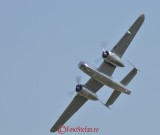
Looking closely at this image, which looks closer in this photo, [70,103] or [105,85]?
[105,85]

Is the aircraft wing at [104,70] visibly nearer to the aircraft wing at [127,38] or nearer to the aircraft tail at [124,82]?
the aircraft wing at [127,38]

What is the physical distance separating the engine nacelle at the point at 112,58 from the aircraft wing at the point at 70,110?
10453mm

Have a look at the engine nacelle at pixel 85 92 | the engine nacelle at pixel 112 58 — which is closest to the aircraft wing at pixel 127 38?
the engine nacelle at pixel 112 58

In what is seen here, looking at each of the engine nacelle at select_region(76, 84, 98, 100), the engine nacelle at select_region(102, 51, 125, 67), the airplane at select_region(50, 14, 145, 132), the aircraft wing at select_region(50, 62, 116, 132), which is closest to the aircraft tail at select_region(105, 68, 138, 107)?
the airplane at select_region(50, 14, 145, 132)

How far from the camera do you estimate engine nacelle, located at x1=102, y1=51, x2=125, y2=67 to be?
3374 inches

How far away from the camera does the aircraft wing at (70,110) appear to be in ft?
309

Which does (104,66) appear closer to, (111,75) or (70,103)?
(111,75)

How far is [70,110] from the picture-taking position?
311 feet

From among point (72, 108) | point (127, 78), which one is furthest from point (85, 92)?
point (72, 108)

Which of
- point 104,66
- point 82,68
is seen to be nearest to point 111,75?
point 104,66

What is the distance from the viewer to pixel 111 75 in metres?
90.1

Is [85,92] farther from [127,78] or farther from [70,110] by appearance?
[70,110]

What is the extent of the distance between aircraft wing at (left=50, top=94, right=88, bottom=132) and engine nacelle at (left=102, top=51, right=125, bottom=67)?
10.5 meters

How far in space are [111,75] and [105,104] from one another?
4405mm
